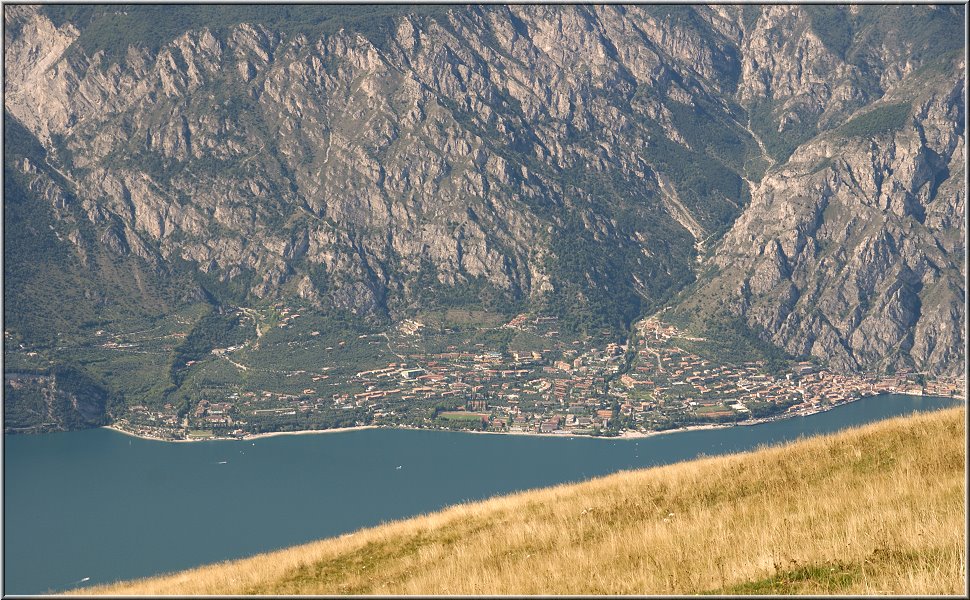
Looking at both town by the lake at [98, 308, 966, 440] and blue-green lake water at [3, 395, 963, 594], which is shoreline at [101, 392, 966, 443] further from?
blue-green lake water at [3, 395, 963, 594]

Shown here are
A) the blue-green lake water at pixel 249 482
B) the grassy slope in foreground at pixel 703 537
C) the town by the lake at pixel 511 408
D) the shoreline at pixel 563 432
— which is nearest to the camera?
the grassy slope in foreground at pixel 703 537

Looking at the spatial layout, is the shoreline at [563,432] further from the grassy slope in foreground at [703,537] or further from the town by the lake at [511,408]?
the grassy slope in foreground at [703,537]

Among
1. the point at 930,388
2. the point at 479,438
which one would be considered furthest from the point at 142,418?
the point at 930,388

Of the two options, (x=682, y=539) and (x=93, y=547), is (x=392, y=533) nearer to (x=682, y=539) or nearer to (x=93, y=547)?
(x=682, y=539)

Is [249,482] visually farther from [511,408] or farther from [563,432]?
[511,408]

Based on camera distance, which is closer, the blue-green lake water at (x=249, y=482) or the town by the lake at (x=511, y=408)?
the blue-green lake water at (x=249, y=482)

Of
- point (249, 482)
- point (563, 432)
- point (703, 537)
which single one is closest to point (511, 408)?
point (563, 432)

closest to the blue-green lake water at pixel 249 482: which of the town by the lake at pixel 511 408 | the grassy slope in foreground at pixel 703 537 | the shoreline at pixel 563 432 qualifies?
the shoreline at pixel 563 432
